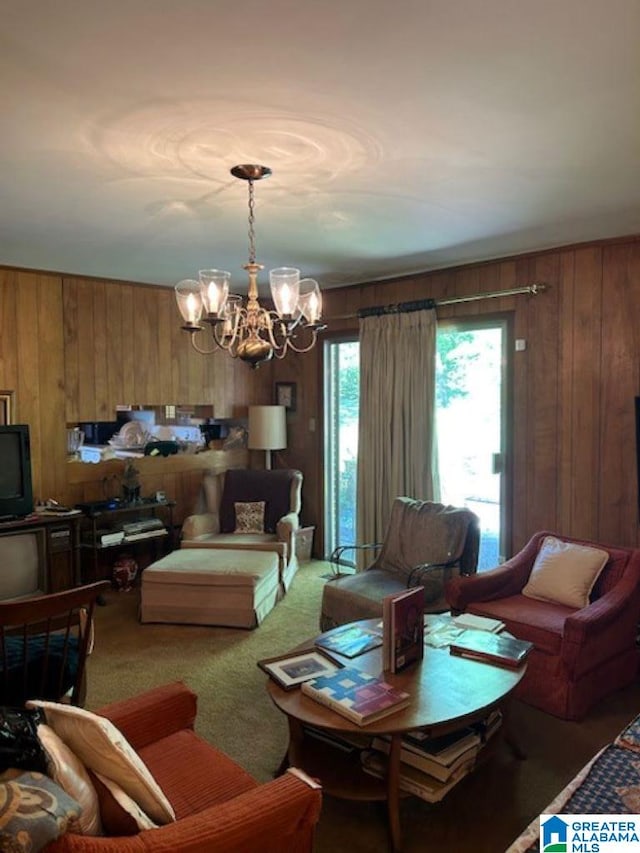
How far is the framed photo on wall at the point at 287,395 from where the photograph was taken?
601 cm

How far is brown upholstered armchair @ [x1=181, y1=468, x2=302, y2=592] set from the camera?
4.84m

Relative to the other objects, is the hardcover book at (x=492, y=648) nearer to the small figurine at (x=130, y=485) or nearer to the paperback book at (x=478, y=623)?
the paperback book at (x=478, y=623)

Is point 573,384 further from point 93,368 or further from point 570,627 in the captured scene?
point 93,368

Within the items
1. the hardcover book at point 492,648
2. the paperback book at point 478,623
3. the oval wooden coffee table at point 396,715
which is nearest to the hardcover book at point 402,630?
the oval wooden coffee table at point 396,715

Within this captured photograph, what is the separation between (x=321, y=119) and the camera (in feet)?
7.00

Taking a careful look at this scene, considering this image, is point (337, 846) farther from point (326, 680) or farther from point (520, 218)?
point (520, 218)

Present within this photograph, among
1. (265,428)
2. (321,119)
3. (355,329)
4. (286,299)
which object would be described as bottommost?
(265,428)

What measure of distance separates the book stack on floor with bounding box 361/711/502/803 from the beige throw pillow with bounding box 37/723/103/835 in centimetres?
111

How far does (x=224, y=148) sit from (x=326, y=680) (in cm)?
214

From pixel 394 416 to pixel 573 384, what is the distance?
1448 millimetres

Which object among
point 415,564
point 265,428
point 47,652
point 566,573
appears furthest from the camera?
point 265,428

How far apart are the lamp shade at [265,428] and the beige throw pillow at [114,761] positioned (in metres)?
4.20

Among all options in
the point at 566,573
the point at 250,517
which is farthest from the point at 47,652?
the point at 250,517


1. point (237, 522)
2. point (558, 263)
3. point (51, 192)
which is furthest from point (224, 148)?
point (237, 522)
